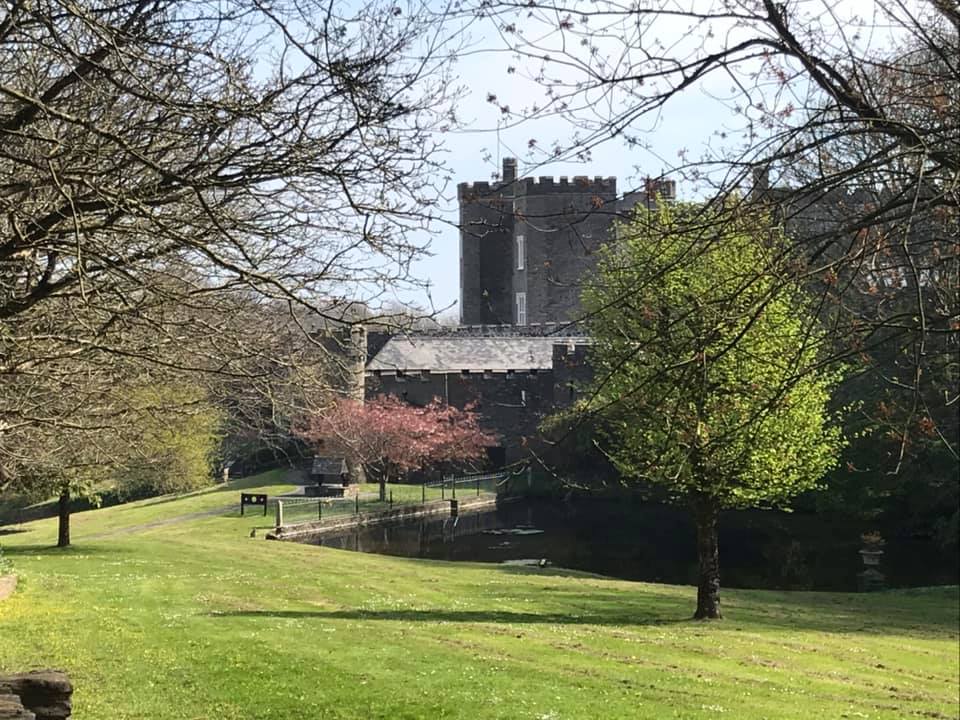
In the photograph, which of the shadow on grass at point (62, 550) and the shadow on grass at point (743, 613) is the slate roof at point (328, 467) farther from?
the shadow on grass at point (743, 613)

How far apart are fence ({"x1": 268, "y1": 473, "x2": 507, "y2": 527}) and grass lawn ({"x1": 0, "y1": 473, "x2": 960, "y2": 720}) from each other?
10.7 meters

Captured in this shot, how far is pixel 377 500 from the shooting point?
39.3m

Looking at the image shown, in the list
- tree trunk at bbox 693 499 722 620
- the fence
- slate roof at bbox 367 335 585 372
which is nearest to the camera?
tree trunk at bbox 693 499 722 620

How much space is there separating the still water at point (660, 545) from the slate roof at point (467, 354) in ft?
44.5

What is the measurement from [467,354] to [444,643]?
136 ft

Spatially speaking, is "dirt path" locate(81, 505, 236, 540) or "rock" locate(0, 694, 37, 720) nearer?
"rock" locate(0, 694, 37, 720)

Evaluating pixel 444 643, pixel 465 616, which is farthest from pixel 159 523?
pixel 444 643

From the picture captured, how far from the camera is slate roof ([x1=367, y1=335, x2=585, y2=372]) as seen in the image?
51375 mm

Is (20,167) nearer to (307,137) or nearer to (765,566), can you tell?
(307,137)

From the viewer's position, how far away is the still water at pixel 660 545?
2591 cm

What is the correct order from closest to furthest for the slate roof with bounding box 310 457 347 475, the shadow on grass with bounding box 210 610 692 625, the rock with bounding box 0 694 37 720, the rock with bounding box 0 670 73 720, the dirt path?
the rock with bounding box 0 694 37 720, the rock with bounding box 0 670 73 720, the shadow on grass with bounding box 210 610 692 625, the dirt path, the slate roof with bounding box 310 457 347 475

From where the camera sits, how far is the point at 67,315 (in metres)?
8.12

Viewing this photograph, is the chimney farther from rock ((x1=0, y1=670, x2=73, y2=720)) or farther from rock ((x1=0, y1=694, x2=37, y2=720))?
rock ((x1=0, y1=670, x2=73, y2=720))

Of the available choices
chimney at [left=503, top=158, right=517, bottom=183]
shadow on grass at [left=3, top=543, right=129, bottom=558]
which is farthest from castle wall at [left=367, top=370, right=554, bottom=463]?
chimney at [left=503, top=158, right=517, bottom=183]
